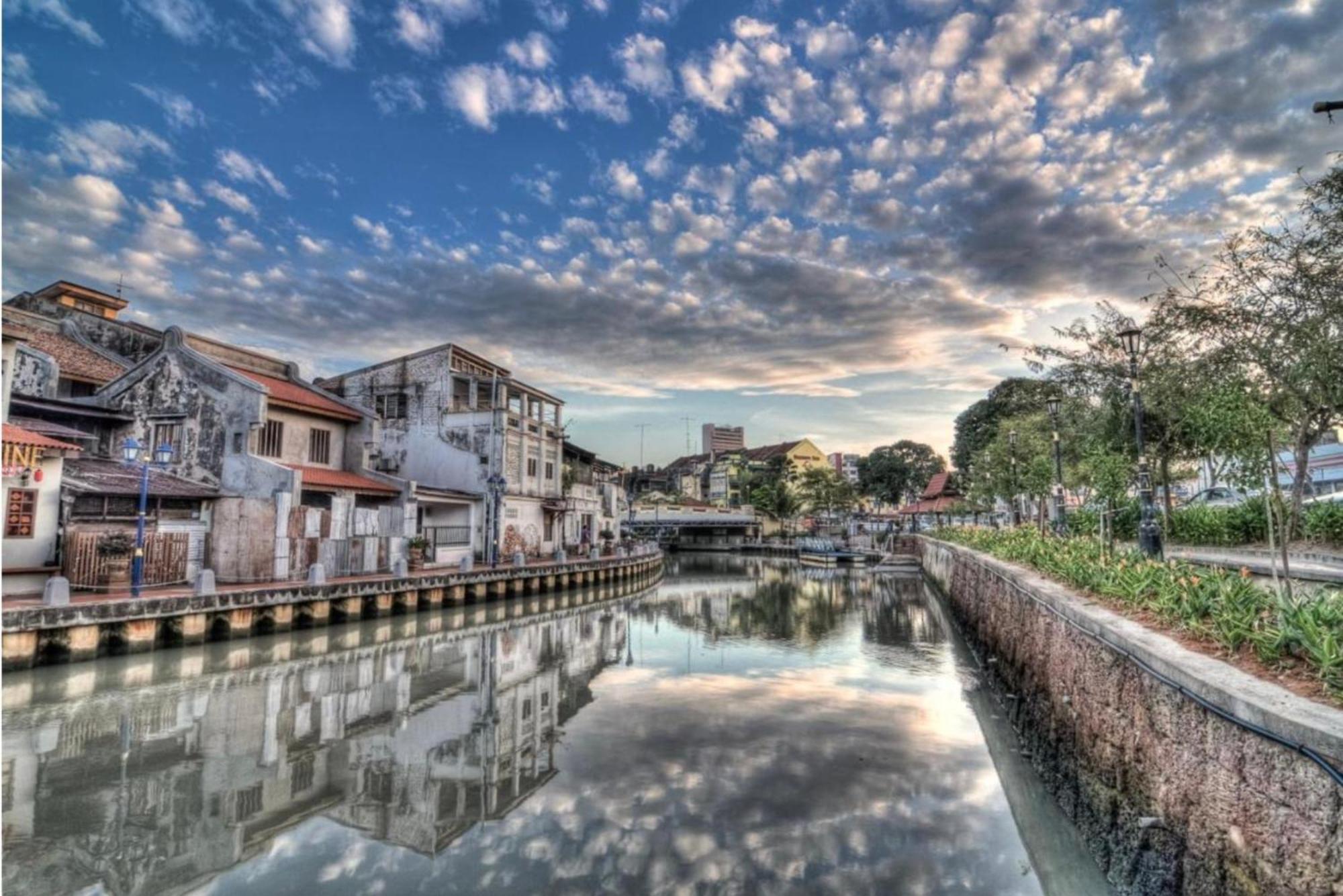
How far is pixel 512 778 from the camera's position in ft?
28.2

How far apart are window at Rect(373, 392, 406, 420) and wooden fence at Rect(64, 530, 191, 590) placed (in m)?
14.4

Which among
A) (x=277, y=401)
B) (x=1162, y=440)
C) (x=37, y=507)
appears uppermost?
(x=277, y=401)

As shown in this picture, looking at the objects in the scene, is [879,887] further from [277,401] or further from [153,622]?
[277,401]

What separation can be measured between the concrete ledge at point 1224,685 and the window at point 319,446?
25.1 metres

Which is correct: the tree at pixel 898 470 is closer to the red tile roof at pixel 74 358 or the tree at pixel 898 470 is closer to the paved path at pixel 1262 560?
the paved path at pixel 1262 560

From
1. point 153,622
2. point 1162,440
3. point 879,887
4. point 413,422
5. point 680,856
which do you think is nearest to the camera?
point 879,887

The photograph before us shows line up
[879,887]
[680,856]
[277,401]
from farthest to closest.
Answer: [277,401], [680,856], [879,887]

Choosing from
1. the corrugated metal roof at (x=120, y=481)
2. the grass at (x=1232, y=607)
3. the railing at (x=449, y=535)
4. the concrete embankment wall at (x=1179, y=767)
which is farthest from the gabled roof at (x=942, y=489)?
the corrugated metal roof at (x=120, y=481)

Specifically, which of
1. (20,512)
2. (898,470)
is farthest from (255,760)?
(898,470)

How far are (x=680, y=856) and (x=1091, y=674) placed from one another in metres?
4.93

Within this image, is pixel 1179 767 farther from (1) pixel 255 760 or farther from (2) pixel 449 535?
(2) pixel 449 535

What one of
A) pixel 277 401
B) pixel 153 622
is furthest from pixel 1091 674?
pixel 277 401

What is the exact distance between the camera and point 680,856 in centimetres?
655

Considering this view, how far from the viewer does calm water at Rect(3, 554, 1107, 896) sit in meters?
6.29
